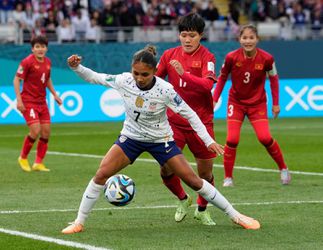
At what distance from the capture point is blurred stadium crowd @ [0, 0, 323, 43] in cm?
3216

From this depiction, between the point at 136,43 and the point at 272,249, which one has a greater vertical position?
the point at 272,249

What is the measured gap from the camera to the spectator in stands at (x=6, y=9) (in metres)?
32.1

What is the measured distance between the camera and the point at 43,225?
10578 millimetres

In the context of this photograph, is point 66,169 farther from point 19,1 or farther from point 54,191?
point 19,1

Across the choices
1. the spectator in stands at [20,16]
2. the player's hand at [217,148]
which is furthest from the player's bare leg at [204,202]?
the spectator in stands at [20,16]

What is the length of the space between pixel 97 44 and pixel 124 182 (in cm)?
2300

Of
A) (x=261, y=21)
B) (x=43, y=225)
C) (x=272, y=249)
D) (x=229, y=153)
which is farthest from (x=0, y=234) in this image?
(x=261, y=21)

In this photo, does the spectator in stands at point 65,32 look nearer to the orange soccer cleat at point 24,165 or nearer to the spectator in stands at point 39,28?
the spectator in stands at point 39,28

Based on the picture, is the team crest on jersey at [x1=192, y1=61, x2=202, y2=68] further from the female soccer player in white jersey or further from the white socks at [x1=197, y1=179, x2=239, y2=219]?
the white socks at [x1=197, y1=179, x2=239, y2=219]

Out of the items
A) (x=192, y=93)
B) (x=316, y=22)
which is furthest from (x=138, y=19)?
(x=192, y=93)

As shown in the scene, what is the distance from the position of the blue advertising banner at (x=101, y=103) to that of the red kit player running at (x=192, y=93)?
1738 cm

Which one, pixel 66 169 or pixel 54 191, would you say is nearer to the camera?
pixel 54 191

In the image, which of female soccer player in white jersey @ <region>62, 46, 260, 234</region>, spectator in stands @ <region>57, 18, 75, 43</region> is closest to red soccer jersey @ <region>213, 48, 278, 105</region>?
female soccer player in white jersey @ <region>62, 46, 260, 234</region>

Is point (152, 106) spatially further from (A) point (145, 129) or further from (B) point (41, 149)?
(B) point (41, 149)
